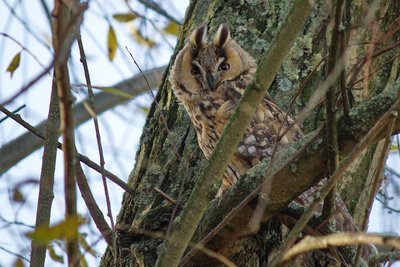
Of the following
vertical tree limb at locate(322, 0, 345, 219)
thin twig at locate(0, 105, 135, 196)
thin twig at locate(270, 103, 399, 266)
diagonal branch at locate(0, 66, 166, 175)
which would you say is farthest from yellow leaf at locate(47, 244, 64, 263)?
thin twig at locate(270, 103, 399, 266)

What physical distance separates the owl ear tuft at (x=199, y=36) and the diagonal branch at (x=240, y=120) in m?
1.54

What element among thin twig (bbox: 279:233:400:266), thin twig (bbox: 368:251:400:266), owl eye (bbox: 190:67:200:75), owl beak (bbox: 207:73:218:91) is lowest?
thin twig (bbox: 279:233:400:266)

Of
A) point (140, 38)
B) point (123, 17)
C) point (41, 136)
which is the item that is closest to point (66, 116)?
point (41, 136)

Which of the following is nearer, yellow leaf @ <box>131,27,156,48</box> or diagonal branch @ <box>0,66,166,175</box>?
yellow leaf @ <box>131,27,156,48</box>

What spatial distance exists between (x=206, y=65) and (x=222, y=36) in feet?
0.67

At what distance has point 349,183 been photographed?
10.0 feet

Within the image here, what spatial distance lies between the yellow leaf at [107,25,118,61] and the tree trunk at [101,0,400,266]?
35cm

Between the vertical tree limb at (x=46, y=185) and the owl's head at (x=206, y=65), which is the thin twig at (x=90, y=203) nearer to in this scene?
the vertical tree limb at (x=46, y=185)

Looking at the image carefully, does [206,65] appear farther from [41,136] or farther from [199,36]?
[41,136]

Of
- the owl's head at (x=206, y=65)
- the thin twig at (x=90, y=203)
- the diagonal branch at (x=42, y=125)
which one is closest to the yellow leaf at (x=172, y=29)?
the diagonal branch at (x=42, y=125)

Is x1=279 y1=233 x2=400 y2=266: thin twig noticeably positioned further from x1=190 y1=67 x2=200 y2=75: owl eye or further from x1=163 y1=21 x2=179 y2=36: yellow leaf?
x1=163 y1=21 x2=179 y2=36: yellow leaf

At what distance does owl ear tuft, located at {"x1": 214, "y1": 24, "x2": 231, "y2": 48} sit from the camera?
337 centimetres

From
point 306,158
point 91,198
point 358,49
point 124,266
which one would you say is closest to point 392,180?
point 358,49

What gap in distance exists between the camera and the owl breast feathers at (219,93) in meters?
3.16
